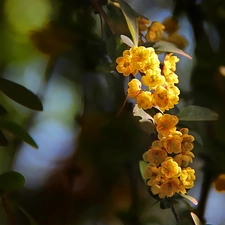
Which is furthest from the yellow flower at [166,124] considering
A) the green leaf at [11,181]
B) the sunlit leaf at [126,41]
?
the green leaf at [11,181]

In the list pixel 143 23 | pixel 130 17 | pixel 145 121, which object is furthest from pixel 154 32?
pixel 145 121

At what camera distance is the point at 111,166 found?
0.97 meters

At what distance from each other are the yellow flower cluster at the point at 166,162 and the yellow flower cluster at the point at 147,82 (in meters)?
0.02

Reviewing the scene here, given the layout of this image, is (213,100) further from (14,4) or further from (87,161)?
(14,4)

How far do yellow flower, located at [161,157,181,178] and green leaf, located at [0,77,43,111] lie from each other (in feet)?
0.71

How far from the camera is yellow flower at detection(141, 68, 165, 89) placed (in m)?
0.59

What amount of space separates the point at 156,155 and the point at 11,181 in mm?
211

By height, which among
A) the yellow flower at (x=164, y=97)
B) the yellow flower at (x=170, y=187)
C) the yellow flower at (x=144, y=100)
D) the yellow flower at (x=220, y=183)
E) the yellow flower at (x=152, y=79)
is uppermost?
the yellow flower at (x=152, y=79)

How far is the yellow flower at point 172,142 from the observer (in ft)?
1.90

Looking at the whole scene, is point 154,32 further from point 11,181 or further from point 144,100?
point 11,181

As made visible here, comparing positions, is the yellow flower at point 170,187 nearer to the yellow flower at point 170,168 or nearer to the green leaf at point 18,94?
the yellow flower at point 170,168

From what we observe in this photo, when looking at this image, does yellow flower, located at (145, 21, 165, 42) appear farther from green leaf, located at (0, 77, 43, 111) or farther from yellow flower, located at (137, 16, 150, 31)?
green leaf, located at (0, 77, 43, 111)

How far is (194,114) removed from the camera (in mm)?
640

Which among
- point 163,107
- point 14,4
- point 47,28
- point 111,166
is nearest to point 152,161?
point 163,107
